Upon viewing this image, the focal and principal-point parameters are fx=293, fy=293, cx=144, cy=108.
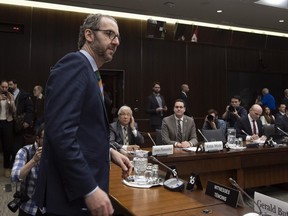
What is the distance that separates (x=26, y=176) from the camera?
1.78 meters

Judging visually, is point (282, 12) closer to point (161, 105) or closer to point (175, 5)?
point (175, 5)

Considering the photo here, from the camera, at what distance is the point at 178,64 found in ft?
26.0

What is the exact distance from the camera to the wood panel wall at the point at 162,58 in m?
6.33

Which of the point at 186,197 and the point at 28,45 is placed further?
the point at 28,45

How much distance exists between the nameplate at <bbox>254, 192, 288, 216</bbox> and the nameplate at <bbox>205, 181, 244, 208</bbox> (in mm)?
92

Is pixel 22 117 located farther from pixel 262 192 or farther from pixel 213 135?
pixel 262 192

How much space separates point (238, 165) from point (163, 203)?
6.56 feet

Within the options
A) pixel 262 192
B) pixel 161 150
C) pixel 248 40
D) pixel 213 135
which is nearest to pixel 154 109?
pixel 213 135

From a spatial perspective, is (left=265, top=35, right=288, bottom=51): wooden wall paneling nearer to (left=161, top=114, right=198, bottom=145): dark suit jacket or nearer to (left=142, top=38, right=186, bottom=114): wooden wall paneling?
(left=142, top=38, right=186, bottom=114): wooden wall paneling

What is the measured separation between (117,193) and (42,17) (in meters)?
5.82

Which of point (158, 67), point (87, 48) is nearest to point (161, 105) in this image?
point (158, 67)

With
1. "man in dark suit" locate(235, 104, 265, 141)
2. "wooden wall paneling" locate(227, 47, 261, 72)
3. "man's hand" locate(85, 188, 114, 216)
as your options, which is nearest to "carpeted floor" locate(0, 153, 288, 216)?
"man in dark suit" locate(235, 104, 265, 141)

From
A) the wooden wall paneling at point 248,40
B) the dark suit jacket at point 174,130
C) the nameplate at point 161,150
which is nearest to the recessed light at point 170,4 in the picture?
the wooden wall paneling at point 248,40

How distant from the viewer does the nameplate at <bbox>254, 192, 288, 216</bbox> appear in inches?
47.5
